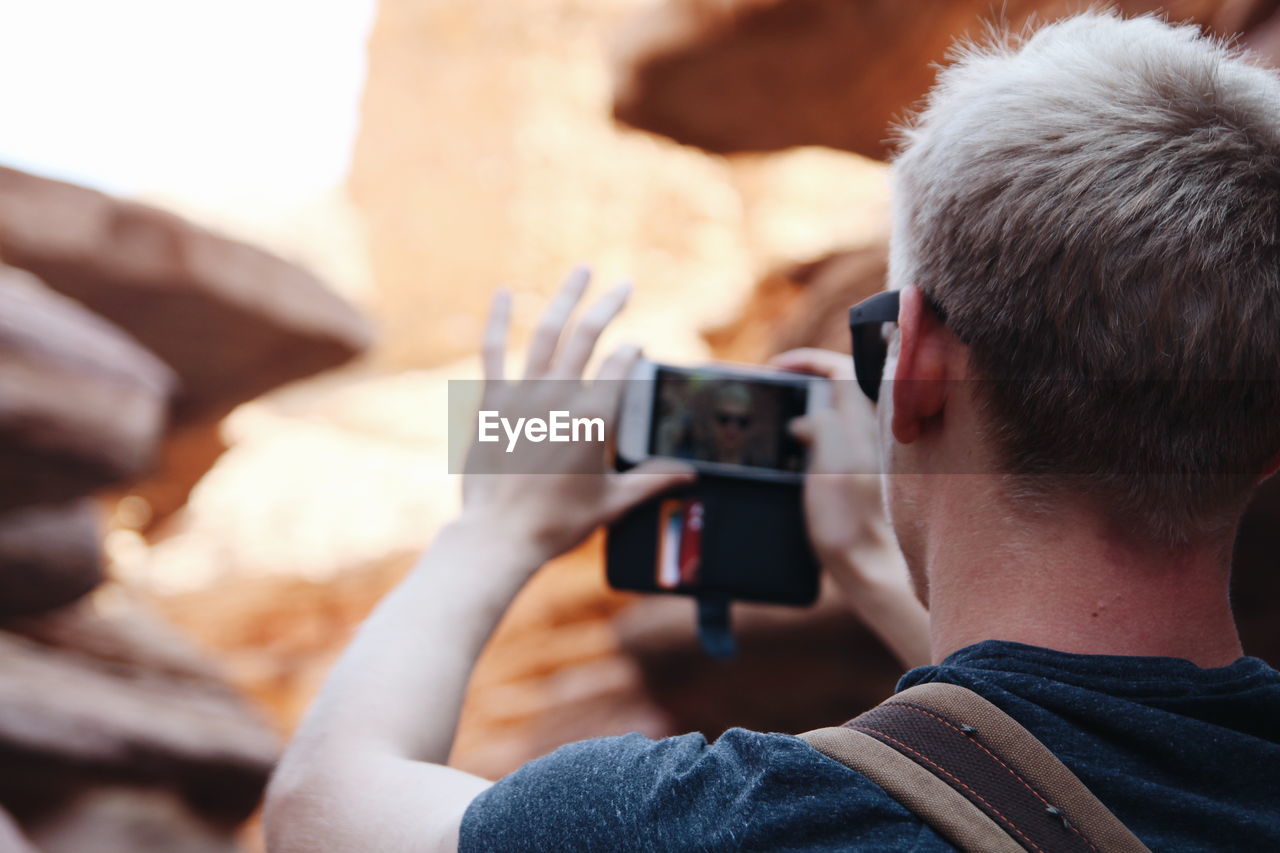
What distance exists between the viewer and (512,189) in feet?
42.1

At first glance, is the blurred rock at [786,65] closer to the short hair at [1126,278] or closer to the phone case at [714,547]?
the phone case at [714,547]

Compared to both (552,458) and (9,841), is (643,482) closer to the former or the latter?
(552,458)

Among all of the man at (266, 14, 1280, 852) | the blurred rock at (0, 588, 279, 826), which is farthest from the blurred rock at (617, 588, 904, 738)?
the man at (266, 14, 1280, 852)

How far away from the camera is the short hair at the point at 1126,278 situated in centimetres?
62

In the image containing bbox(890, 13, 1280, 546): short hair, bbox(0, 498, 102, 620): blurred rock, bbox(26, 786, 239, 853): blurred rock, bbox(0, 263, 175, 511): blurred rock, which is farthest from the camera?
bbox(0, 498, 102, 620): blurred rock

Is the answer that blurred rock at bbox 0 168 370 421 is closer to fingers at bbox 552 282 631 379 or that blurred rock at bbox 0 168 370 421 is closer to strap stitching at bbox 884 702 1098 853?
fingers at bbox 552 282 631 379

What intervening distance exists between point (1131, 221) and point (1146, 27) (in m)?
0.22

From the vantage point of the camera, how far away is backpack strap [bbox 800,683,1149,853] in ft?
1.70

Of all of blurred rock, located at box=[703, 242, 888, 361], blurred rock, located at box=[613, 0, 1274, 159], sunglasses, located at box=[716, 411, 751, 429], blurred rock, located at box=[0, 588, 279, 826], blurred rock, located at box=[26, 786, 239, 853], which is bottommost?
blurred rock, located at box=[26, 786, 239, 853]

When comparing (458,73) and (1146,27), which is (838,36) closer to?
(1146,27)

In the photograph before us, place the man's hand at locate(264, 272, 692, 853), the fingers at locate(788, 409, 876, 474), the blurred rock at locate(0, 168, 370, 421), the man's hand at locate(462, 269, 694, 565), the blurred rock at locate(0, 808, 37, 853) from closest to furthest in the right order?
the man's hand at locate(264, 272, 692, 853), the man's hand at locate(462, 269, 694, 565), the fingers at locate(788, 409, 876, 474), the blurred rock at locate(0, 808, 37, 853), the blurred rock at locate(0, 168, 370, 421)

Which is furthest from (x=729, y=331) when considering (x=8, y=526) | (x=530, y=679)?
(x=8, y=526)

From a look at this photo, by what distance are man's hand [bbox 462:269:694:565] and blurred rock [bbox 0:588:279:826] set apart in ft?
6.79

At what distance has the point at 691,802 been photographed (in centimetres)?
56
